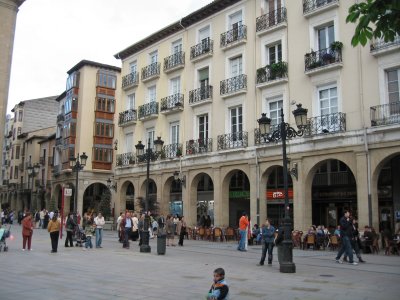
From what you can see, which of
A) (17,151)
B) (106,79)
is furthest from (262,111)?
(17,151)

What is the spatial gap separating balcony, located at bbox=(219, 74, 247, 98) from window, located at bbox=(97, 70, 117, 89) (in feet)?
71.4

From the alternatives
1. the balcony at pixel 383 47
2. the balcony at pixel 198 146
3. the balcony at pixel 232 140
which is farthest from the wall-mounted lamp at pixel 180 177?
the balcony at pixel 383 47

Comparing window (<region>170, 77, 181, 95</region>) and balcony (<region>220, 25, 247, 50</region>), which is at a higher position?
balcony (<region>220, 25, 247, 50</region>)

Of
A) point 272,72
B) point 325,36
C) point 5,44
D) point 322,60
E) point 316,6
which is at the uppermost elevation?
point 316,6

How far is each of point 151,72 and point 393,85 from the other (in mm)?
18625

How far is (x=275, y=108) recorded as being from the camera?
25.4m

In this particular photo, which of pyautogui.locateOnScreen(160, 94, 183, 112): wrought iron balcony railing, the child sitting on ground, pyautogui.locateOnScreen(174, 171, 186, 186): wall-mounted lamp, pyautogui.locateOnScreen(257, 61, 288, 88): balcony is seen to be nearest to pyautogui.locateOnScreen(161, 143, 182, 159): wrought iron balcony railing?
pyautogui.locateOnScreen(174, 171, 186, 186): wall-mounted lamp

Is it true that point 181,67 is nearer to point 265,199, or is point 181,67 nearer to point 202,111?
point 202,111

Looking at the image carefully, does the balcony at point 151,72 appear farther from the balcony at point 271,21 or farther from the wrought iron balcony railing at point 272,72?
the wrought iron balcony railing at point 272,72

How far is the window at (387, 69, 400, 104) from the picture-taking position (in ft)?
66.6

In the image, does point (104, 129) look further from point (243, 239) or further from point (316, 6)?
point (243, 239)

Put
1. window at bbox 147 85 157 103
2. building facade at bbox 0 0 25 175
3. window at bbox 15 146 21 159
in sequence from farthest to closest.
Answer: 1. window at bbox 15 146 21 159
2. window at bbox 147 85 157 103
3. building facade at bbox 0 0 25 175

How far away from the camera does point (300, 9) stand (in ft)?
80.0

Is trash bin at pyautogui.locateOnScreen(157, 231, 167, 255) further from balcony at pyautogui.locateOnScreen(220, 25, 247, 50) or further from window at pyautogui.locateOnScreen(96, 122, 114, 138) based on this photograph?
window at pyautogui.locateOnScreen(96, 122, 114, 138)
